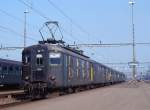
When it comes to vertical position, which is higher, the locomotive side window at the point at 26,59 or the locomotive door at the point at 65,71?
the locomotive side window at the point at 26,59

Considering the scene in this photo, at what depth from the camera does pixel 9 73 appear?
125 ft

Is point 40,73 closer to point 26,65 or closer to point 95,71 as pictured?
point 26,65

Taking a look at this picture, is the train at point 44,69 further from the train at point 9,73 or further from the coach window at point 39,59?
the train at point 9,73

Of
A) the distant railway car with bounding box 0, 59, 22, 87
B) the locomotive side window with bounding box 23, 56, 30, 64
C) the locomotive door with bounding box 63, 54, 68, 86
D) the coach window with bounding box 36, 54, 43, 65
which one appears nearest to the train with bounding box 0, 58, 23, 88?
the distant railway car with bounding box 0, 59, 22, 87

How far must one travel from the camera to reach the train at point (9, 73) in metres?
36.3

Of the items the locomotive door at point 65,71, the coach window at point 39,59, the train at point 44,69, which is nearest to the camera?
the train at point 44,69

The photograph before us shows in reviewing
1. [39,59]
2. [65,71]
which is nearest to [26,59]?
[39,59]

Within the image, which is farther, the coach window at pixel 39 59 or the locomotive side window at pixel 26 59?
the locomotive side window at pixel 26 59

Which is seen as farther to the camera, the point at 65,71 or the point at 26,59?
the point at 65,71

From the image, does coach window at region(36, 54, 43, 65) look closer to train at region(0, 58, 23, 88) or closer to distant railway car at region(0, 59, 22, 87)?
train at region(0, 58, 23, 88)

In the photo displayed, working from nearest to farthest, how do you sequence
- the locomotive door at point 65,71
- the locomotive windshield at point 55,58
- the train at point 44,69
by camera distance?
Result: the train at point 44,69, the locomotive windshield at point 55,58, the locomotive door at point 65,71

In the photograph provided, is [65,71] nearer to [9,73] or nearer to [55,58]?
[55,58]

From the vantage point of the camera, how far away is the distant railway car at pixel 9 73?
36350 mm

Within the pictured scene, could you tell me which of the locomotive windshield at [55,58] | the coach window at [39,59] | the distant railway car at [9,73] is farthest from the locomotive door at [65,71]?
the distant railway car at [9,73]
